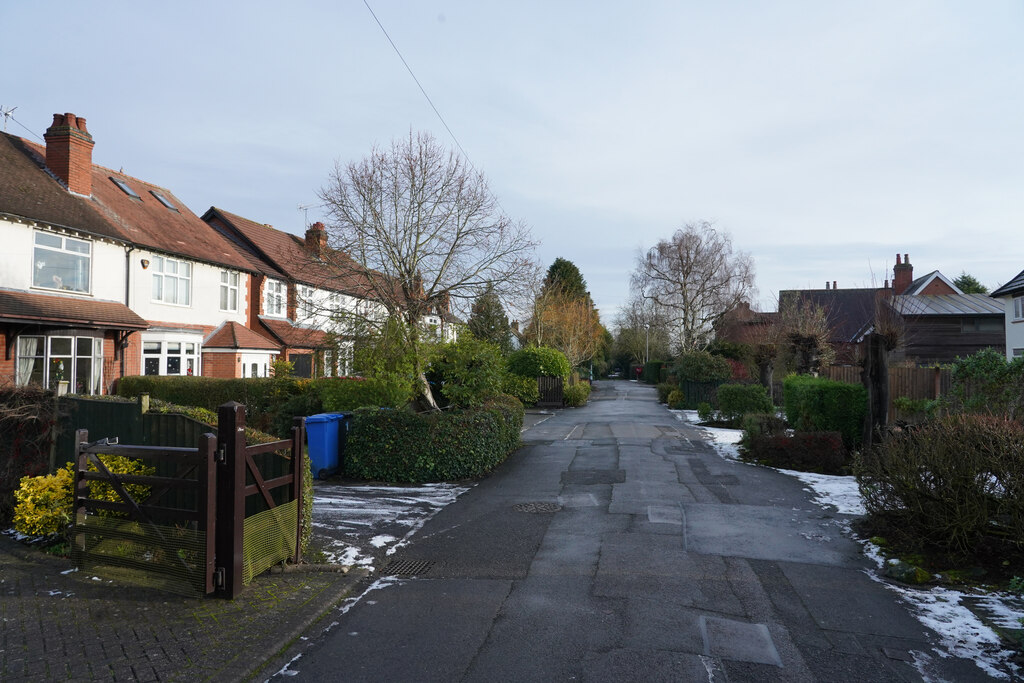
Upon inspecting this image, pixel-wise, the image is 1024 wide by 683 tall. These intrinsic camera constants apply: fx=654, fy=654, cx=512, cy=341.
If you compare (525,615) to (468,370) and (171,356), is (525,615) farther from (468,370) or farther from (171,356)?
(171,356)

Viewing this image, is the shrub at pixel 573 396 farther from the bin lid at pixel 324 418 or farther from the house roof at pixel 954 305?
the bin lid at pixel 324 418

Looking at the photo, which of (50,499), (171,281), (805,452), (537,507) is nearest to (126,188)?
(171,281)

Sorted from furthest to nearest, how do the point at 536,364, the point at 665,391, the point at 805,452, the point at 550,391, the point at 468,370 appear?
the point at 665,391, the point at 550,391, the point at 536,364, the point at 468,370, the point at 805,452

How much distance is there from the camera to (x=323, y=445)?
448 inches

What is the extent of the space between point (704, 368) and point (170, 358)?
22433 millimetres

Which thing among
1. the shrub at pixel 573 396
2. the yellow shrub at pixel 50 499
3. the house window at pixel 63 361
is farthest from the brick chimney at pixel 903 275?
the yellow shrub at pixel 50 499

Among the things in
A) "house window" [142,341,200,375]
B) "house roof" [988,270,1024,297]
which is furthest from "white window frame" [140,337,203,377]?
"house roof" [988,270,1024,297]

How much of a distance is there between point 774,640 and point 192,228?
27.9 m

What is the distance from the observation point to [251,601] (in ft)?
17.9

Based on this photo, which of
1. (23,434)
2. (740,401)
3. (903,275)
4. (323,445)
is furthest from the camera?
(903,275)

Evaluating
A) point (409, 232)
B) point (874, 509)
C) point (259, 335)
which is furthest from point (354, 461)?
point (259, 335)

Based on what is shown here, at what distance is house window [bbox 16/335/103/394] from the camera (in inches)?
691

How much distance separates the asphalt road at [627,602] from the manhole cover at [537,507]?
29 millimetres

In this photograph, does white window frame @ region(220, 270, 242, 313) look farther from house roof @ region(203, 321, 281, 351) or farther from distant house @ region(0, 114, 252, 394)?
house roof @ region(203, 321, 281, 351)
